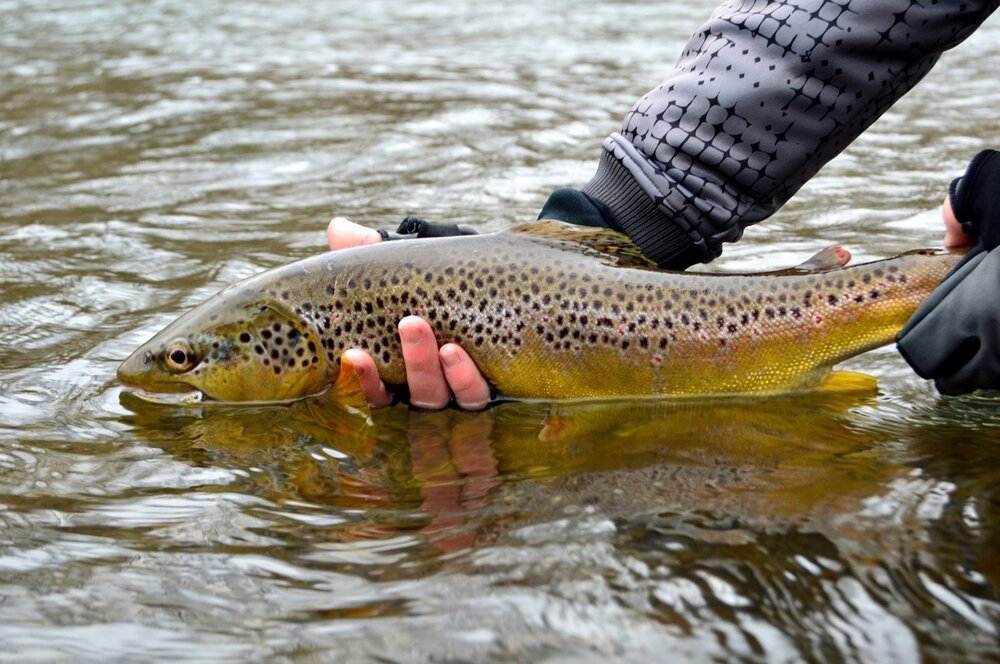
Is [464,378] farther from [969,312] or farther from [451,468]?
[969,312]

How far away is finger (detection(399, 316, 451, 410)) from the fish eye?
0.71 m

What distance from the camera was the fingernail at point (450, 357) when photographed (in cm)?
354

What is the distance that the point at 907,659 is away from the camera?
2.03 m

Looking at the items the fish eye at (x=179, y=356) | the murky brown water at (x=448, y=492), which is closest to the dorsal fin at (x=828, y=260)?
Result: the murky brown water at (x=448, y=492)

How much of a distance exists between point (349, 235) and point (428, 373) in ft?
2.41

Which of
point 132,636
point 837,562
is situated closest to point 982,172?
point 837,562

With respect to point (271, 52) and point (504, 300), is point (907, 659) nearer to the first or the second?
point (504, 300)

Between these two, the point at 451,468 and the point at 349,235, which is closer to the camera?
the point at 451,468

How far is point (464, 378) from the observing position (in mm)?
3600

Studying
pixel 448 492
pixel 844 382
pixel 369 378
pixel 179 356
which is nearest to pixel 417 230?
pixel 369 378

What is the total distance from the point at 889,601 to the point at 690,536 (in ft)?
1.47

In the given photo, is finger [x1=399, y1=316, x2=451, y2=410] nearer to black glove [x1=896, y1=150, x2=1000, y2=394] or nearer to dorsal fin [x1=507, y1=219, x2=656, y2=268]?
dorsal fin [x1=507, y1=219, x2=656, y2=268]

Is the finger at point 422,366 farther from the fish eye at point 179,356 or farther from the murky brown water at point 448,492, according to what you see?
the fish eye at point 179,356

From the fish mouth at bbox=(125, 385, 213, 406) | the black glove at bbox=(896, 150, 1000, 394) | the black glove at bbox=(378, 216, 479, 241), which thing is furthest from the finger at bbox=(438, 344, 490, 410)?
the black glove at bbox=(896, 150, 1000, 394)
